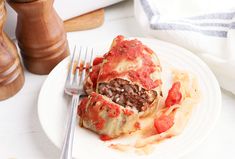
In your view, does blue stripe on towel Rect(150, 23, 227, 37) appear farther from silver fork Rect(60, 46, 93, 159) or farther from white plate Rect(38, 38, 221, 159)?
silver fork Rect(60, 46, 93, 159)

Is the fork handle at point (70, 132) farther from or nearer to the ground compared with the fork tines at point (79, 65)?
nearer to the ground

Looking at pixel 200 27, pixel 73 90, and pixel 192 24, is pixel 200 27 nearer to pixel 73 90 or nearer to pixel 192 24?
pixel 192 24

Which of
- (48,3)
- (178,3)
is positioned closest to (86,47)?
(48,3)

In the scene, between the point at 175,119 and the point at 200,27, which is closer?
the point at 175,119

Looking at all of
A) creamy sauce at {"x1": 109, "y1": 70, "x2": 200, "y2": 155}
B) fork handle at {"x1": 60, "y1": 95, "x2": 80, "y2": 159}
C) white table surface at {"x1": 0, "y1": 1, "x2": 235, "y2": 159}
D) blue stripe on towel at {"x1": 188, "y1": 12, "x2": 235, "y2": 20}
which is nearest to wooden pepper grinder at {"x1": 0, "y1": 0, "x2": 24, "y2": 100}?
white table surface at {"x1": 0, "y1": 1, "x2": 235, "y2": 159}

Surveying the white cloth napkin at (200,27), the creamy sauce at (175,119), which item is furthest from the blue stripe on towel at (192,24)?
the creamy sauce at (175,119)

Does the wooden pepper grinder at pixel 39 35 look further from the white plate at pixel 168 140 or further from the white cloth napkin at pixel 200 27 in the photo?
the white cloth napkin at pixel 200 27

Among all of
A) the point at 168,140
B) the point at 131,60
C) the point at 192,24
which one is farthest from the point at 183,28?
the point at 168,140
